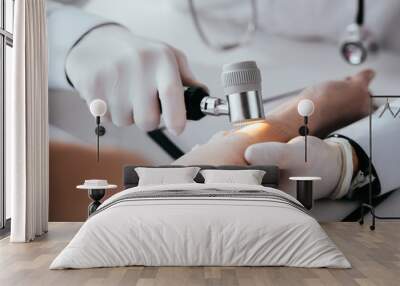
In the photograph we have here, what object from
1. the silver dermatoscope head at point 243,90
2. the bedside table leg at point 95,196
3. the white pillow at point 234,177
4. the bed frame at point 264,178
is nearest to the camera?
the silver dermatoscope head at point 243,90

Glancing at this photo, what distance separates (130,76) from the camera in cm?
726

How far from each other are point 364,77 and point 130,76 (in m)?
2.67

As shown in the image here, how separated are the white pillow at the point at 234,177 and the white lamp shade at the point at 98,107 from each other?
1.34m

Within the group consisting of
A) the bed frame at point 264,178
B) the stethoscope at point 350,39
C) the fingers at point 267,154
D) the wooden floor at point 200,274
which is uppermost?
the stethoscope at point 350,39

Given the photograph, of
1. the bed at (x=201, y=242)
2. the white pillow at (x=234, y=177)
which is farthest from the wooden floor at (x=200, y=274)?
the white pillow at (x=234, y=177)

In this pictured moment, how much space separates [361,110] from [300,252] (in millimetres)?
3273

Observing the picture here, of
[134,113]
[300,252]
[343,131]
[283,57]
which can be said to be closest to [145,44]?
[134,113]

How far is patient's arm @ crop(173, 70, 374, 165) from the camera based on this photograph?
23.7 ft

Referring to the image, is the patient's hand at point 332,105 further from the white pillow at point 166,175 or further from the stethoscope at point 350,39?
the white pillow at point 166,175

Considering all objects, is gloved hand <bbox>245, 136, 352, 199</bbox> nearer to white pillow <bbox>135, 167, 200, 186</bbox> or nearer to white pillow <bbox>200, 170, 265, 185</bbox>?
white pillow <bbox>200, 170, 265, 185</bbox>

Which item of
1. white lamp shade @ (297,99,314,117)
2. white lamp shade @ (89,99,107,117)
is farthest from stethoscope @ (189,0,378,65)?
white lamp shade @ (89,99,107,117)

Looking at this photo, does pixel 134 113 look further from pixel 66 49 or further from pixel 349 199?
pixel 349 199

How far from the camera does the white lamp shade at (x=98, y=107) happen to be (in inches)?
272

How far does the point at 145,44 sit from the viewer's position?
736 cm
